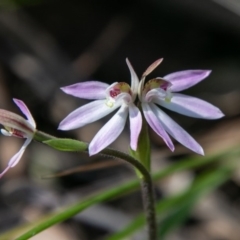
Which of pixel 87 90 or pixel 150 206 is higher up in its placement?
pixel 87 90

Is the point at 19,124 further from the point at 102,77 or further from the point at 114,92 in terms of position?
the point at 102,77

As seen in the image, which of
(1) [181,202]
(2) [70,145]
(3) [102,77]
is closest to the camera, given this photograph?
(2) [70,145]

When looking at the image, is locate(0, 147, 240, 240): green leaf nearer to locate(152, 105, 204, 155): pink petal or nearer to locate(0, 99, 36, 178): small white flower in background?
locate(0, 99, 36, 178): small white flower in background

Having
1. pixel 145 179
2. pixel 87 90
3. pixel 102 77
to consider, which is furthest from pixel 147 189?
pixel 102 77

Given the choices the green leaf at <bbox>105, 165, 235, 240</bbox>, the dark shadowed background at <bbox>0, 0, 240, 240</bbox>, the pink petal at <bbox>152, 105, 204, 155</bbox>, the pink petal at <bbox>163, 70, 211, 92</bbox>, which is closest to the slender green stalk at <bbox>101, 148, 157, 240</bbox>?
the pink petal at <bbox>152, 105, 204, 155</bbox>

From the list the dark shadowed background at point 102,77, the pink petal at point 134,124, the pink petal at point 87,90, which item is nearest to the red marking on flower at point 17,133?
the pink petal at point 87,90

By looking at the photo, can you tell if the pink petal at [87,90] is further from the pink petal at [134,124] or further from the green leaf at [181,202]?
the green leaf at [181,202]

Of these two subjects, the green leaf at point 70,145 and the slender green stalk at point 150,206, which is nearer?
the green leaf at point 70,145
